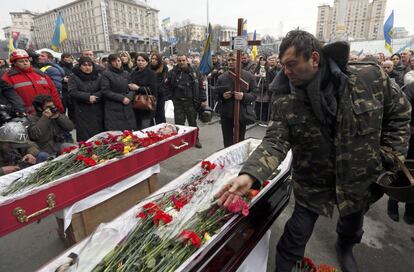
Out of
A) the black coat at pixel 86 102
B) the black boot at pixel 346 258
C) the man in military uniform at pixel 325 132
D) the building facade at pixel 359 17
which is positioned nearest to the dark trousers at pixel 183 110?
the black coat at pixel 86 102

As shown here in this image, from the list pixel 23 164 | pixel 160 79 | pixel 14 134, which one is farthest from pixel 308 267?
pixel 160 79

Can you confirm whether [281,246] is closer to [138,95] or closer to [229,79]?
[229,79]

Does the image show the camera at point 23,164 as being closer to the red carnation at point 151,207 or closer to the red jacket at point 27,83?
the red jacket at point 27,83

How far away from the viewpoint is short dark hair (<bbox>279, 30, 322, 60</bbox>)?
1411 mm

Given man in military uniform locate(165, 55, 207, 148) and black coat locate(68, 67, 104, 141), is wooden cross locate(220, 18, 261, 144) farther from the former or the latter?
black coat locate(68, 67, 104, 141)

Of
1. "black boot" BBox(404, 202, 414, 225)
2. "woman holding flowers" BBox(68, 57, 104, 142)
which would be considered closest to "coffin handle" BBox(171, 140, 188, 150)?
"woman holding flowers" BBox(68, 57, 104, 142)

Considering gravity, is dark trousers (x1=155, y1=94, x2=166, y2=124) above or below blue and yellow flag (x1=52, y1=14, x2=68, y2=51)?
below

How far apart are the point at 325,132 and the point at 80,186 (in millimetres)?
2167

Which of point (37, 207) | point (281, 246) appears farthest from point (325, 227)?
point (37, 207)

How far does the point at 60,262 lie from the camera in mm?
1472

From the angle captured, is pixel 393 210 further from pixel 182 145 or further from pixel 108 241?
pixel 108 241

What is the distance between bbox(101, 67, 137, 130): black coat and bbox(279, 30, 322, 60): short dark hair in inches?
129

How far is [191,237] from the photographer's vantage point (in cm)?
150

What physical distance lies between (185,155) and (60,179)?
2896mm
